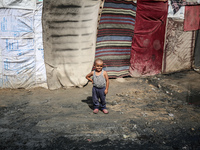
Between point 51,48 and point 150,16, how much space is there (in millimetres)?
3336

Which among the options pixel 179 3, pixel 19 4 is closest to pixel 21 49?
pixel 19 4

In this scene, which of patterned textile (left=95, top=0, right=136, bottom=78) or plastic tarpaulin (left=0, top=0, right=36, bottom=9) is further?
patterned textile (left=95, top=0, right=136, bottom=78)

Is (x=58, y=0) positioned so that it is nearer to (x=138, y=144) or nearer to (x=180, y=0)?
(x=138, y=144)

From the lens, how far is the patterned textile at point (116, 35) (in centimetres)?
Result: 571

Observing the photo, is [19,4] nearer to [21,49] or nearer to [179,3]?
[21,49]

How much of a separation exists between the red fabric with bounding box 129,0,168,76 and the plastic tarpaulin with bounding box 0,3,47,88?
293 cm

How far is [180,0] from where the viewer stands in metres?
7.14

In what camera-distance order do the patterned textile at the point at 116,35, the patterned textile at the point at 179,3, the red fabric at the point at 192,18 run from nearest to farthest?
the patterned textile at the point at 116,35, the patterned textile at the point at 179,3, the red fabric at the point at 192,18

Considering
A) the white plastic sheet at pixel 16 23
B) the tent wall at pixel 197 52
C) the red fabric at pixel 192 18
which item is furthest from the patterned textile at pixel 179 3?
the white plastic sheet at pixel 16 23

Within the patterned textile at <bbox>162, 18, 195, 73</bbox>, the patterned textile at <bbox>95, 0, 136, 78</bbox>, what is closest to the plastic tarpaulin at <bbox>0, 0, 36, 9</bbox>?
the patterned textile at <bbox>95, 0, 136, 78</bbox>

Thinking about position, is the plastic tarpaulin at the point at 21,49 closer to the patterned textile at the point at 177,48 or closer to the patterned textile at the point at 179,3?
the patterned textile at the point at 177,48

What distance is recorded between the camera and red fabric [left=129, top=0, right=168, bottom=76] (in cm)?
629

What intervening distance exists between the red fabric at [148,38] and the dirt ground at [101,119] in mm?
1309

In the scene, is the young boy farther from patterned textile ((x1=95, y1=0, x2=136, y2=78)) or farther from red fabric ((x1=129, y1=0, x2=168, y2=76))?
red fabric ((x1=129, y1=0, x2=168, y2=76))
